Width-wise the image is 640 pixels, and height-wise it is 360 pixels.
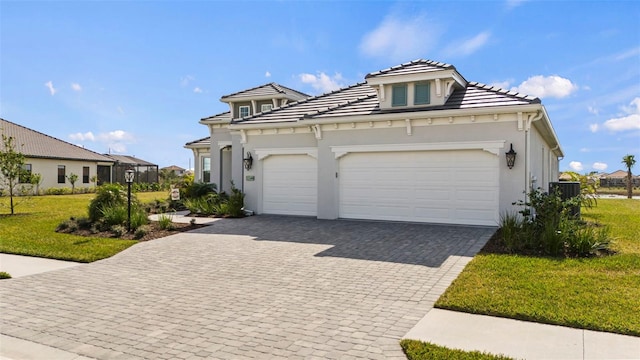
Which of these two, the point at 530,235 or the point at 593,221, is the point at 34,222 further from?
the point at 593,221

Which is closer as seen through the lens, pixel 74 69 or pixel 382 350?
pixel 382 350

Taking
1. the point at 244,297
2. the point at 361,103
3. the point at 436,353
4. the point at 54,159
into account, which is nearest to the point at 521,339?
the point at 436,353

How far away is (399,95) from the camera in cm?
1319

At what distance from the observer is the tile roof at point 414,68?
41.6ft

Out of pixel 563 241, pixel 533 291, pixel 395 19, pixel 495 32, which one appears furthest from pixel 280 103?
pixel 533 291

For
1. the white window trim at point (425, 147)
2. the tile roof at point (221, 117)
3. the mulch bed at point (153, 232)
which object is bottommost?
the mulch bed at point (153, 232)

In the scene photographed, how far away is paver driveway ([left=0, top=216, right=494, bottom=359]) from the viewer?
446 cm

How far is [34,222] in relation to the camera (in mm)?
14039

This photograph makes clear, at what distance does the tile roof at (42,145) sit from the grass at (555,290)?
3233 cm

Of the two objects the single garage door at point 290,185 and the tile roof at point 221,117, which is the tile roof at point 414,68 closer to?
the single garage door at point 290,185

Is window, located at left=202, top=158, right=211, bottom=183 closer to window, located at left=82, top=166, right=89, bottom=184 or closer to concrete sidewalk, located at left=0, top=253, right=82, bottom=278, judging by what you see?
concrete sidewalk, located at left=0, top=253, right=82, bottom=278

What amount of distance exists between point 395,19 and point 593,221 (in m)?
9.41

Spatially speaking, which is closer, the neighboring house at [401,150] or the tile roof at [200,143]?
the neighboring house at [401,150]

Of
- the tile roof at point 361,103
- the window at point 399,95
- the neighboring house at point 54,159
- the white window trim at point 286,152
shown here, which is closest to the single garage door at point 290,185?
the white window trim at point 286,152
